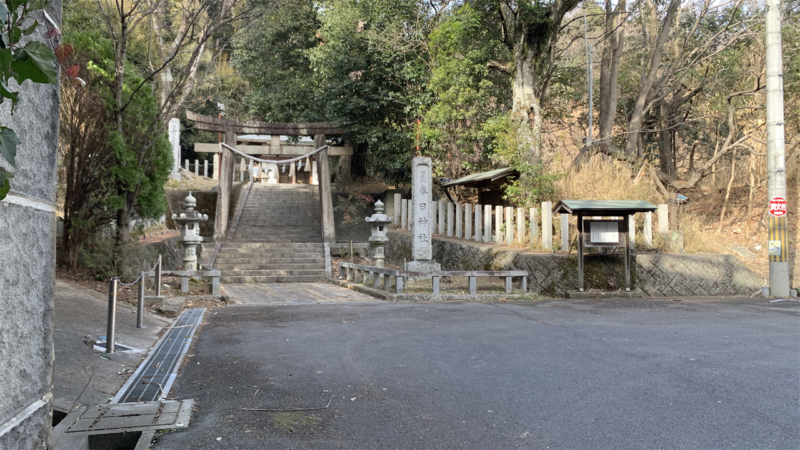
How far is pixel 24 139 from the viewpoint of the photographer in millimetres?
2250

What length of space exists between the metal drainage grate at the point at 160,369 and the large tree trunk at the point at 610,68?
12.2 m

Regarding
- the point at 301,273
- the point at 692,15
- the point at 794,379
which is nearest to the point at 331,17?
the point at 301,273

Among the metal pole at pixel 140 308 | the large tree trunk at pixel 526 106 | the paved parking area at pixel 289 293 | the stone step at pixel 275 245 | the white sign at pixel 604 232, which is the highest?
the large tree trunk at pixel 526 106

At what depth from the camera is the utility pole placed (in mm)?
10344

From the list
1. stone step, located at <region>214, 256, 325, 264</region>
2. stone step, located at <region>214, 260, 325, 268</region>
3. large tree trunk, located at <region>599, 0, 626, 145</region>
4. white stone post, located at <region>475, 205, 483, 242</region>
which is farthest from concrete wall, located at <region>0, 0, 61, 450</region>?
large tree trunk, located at <region>599, 0, 626, 145</region>

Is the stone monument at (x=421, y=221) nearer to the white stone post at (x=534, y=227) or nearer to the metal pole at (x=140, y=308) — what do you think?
the white stone post at (x=534, y=227)

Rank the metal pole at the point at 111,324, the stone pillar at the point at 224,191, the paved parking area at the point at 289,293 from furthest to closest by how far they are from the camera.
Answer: the stone pillar at the point at 224,191 → the paved parking area at the point at 289,293 → the metal pole at the point at 111,324

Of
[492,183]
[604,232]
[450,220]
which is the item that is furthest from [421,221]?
[604,232]

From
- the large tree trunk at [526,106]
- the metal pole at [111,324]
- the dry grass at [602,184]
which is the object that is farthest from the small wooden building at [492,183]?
the metal pole at [111,324]

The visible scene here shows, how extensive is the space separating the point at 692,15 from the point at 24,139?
18.7m

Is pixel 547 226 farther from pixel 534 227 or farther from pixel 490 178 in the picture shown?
pixel 490 178

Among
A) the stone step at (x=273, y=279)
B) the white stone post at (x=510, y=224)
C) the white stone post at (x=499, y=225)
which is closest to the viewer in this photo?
the white stone post at (x=510, y=224)

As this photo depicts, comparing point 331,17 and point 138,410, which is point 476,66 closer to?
point 331,17

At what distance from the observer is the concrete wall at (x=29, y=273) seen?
2125mm
